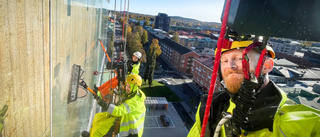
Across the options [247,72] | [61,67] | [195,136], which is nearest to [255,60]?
[247,72]

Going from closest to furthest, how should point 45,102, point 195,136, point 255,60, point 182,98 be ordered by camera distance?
point 255,60, point 45,102, point 195,136, point 182,98

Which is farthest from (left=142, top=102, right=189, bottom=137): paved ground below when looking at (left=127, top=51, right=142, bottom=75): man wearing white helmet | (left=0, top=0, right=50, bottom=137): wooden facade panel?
(left=0, top=0, right=50, bottom=137): wooden facade panel

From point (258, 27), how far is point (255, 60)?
408 mm

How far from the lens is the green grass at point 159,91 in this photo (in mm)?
20219

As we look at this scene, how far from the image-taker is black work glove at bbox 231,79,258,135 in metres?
1.13

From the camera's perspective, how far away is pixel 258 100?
118 cm

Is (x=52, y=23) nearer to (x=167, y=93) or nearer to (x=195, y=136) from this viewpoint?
(x=195, y=136)

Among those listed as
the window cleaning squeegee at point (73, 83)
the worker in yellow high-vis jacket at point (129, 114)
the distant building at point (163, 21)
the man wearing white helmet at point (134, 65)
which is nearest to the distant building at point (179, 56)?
the man wearing white helmet at point (134, 65)

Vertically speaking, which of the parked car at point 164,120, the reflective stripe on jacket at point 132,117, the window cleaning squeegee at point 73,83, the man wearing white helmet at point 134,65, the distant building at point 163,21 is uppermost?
the distant building at point 163,21

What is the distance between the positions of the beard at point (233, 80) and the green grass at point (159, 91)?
18.5 m

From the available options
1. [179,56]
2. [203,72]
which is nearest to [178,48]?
[179,56]

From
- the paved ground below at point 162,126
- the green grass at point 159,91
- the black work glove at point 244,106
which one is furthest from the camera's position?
the green grass at point 159,91

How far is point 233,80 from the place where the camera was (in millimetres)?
1322

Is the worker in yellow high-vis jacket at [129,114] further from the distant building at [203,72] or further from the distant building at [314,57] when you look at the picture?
the distant building at [314,57]
